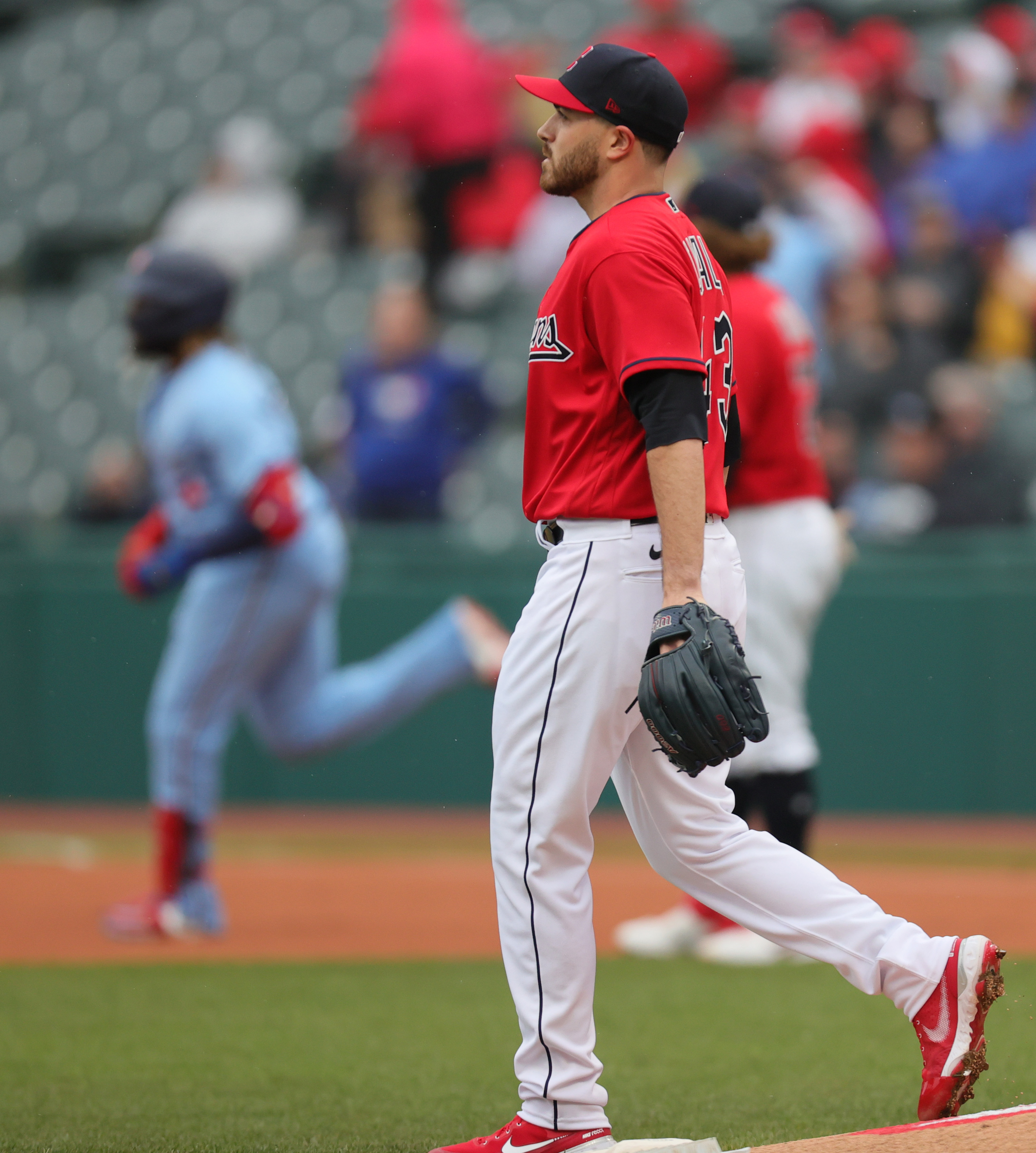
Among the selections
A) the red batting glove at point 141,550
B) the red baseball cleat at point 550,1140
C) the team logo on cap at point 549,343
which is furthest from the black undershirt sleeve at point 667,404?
the red batting glove at point 141,550

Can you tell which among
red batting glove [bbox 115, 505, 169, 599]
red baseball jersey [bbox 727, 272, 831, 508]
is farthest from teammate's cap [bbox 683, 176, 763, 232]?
red batting glove [bbox 115, 505, 169, 599]

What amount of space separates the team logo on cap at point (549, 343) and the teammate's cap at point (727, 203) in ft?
7.17

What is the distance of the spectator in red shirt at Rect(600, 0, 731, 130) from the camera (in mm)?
10461

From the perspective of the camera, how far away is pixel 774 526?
5.34 m

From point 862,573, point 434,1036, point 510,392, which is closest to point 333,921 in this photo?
point 434,1036

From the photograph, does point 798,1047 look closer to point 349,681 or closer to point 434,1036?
point 434,1036

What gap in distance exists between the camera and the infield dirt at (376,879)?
227 inches

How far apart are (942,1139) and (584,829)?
759 mm

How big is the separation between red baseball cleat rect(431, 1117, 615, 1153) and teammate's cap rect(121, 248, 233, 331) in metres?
3.47

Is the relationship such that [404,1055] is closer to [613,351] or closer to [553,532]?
[553,532]

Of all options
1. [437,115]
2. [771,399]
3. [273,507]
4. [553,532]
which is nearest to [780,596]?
[771,399]

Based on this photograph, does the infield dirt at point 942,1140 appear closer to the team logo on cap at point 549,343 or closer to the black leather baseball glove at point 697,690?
the black leather baseball glove at point 697,690

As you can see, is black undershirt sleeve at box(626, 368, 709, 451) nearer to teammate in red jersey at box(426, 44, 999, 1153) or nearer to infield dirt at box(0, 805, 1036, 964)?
teammate in red jersey at box(426, 44, 999, 1153)

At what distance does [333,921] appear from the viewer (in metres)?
6.16
